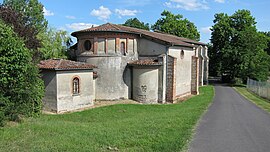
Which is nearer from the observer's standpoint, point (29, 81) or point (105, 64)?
point (29, 81)

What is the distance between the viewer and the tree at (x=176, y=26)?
6178cm

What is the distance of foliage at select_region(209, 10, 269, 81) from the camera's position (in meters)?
47.2

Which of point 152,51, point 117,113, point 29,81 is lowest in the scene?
point 117,113

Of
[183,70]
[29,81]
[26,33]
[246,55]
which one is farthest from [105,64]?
[246,55]

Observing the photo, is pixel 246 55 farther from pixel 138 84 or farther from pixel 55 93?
pixel 55 93

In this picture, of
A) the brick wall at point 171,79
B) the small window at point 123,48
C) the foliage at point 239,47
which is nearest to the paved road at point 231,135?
the brick wall at point 171,79

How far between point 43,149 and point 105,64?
59.3ft

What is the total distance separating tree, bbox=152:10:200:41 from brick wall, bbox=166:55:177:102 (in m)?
36.5

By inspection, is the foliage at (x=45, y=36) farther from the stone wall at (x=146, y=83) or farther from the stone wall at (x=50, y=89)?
the stone wall at (x=146, y=83)

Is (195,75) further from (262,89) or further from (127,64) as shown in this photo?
(127,64)

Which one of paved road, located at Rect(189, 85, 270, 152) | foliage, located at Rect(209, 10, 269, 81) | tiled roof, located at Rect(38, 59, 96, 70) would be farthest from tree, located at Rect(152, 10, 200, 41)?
paved road, located at Rect(189, 85, 270, 152)

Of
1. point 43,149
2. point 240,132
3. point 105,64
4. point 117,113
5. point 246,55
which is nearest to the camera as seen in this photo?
point 43,149

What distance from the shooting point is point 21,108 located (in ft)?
39.6

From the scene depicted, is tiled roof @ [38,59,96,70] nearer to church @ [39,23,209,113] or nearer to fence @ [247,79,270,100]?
church @ [39,23,209,113]
